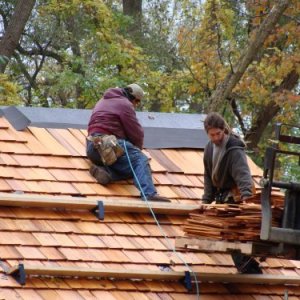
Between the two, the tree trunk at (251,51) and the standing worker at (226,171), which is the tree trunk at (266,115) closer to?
the tree trunk at (251,51)

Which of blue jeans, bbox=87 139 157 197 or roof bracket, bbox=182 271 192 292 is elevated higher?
blue jeans, bbox=87 139 157 197

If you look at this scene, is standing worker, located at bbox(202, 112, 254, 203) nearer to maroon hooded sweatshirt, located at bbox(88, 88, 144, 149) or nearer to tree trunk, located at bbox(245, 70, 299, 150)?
maroon hooded sweatshirt, located at bbox(88, 88, 144, 149)

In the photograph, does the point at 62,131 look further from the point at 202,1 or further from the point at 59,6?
the point at 202,1

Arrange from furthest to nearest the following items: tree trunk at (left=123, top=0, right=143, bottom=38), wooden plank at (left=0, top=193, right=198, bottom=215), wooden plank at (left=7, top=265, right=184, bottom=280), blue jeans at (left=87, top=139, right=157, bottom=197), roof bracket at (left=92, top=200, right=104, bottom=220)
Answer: tree trunk at (left=123, top=0, right=143, bottom=38) < blue jeans at (left=87, top=139, right=157, bottom=197) < roof bracket at (left=92, top=200, right=104, bottom=220) < wooden plank at (left=0, top=193, right=198, bottom=215) < wooden plank at (left=7, top=265, right=184, bottom=280)

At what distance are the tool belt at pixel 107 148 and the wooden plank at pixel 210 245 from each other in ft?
3.59

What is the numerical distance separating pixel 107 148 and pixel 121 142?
0.61ft

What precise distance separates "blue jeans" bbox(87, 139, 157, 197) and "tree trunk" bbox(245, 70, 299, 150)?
9.78 meters

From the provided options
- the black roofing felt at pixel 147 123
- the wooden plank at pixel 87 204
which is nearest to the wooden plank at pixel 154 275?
the wooden plank at pixel 87 204

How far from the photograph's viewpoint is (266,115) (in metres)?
21.0

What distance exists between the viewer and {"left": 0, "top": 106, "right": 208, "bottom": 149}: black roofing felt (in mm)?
10812

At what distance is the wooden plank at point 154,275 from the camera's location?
8.44 metres

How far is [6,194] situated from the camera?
358 inches

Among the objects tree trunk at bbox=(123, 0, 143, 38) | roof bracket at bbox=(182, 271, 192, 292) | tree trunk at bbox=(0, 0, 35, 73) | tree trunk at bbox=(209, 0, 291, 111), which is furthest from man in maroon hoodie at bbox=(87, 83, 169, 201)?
tree trunk at bbox=(123, 0, 143, 38)

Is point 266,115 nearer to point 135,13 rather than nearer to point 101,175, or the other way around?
point 135,13
